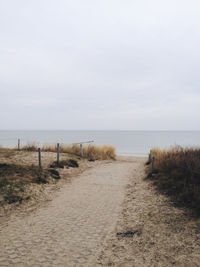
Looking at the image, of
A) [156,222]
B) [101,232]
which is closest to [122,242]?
[101,232]

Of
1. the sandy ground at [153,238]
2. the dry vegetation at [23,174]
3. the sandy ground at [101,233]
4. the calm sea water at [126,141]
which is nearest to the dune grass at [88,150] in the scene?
the dry vegetation at [23,174]

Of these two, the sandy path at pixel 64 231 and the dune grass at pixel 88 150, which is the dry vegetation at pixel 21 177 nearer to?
the sandy path at pixel 64 231

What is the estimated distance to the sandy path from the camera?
4531 millimetres

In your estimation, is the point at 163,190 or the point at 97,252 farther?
the point at 163,190

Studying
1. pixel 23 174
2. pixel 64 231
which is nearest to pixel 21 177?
pixel 23 174

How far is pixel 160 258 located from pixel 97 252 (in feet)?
4.29

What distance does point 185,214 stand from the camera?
6.93 metres

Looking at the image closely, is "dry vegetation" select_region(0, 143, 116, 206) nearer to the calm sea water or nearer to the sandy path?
the sandy path

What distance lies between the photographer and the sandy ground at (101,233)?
4.54 meters

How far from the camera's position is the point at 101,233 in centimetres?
575

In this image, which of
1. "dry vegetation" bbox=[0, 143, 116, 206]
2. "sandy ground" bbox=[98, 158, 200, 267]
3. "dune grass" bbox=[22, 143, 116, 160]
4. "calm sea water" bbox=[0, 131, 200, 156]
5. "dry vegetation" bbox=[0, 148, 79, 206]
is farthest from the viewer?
"calm sea water" bbox=[0, 131, 200, 156]

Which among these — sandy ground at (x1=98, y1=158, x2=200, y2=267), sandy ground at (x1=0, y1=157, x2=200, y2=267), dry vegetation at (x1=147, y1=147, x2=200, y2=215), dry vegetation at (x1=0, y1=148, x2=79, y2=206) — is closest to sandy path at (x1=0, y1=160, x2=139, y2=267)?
sandy ground at (x1=0, y1=157, x2=200, y2=267)

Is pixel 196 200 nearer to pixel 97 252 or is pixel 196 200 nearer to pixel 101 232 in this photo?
pixel 101 232

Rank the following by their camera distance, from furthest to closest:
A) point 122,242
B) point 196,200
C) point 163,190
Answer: point 163,190, point 196,200, point 122,242
